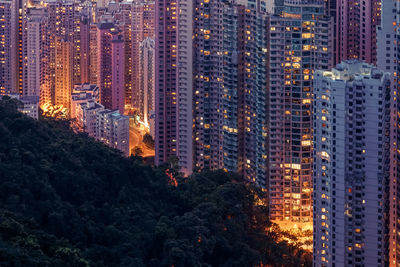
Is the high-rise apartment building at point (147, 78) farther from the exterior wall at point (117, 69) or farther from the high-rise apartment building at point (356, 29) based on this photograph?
the high-rise apartment building at point (356, 29)

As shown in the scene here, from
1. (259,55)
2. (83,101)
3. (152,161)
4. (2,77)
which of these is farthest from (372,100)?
(2,77)

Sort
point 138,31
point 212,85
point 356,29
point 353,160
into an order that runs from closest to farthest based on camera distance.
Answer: point 353,160 < point 212,85 < point 356,29 < point 138,31

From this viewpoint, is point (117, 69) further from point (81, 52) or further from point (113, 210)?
point (113, 210)

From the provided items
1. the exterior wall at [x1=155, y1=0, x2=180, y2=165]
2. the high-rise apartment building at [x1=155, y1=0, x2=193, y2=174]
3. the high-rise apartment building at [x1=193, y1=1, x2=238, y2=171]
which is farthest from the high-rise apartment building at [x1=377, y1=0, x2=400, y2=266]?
the exterior wall at [x1=155, y1=0, x2=180, y2=165]

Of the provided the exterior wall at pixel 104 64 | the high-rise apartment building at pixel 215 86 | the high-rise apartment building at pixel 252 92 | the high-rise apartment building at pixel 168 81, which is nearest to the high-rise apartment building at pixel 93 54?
the exterior wall at pixel 104 64

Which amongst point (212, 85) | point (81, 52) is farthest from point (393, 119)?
point (81, 52)

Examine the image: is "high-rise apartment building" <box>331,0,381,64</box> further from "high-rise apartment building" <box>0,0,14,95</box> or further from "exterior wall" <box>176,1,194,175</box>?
"high-rise apartment building" <box>0,0,14,95</box>
